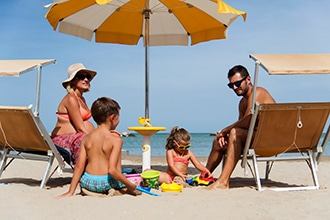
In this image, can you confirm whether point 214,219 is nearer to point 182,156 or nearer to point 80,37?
point 182,156

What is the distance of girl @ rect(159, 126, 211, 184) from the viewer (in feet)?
15.6

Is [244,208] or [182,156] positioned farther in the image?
[182,156]

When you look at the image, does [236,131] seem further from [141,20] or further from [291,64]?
[141,20]

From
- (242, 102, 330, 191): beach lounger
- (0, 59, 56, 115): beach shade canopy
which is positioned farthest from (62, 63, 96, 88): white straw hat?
(242, 102, 330, 191): beach lounger

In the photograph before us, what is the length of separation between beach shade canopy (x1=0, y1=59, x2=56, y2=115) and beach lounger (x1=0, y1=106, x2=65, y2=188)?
0.59 ft

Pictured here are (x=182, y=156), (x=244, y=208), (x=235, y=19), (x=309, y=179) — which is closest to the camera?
(x=244, y=208)

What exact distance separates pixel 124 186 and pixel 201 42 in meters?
Result: 3.47

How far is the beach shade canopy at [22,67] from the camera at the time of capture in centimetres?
420

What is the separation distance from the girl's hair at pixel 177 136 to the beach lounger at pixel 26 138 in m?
1.18

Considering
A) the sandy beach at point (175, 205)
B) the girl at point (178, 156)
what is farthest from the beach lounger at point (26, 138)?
the girl at point (178, 156)

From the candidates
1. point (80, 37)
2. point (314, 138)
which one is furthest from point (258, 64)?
point (80, 37)

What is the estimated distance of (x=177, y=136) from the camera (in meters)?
4.80

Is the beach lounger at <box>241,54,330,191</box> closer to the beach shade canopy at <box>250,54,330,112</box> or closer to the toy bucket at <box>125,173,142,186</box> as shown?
the beach shade canopy at <box>250,54,330,112</box>

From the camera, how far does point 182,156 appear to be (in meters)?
4.89
